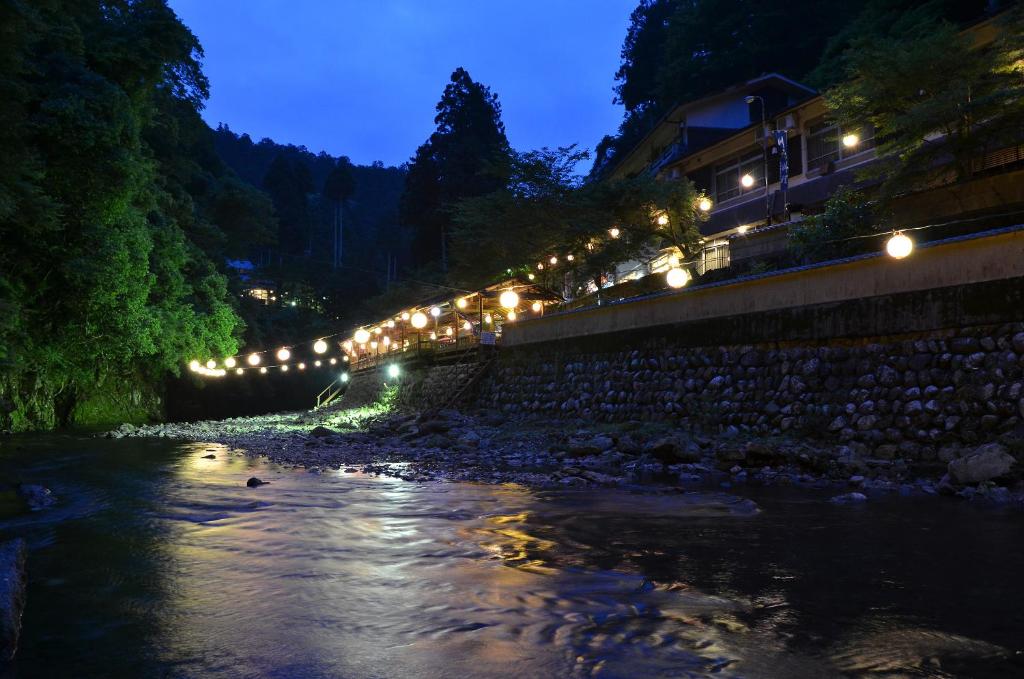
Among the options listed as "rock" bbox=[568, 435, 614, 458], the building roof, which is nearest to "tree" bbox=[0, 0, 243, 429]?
"rock" bbox=[568, 435, 614, 458]

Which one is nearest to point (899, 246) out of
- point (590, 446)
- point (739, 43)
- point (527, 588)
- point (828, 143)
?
point (590, 446)

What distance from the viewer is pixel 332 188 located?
69.9m

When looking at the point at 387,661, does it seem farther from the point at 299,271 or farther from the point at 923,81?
the point at 299,271

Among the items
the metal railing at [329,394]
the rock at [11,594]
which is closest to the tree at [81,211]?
the rock at [11,594]

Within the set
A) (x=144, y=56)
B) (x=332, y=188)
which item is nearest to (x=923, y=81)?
(x=144, y=56)

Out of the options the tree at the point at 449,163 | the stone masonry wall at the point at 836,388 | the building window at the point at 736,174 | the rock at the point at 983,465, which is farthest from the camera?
the tree at the point at 449,163

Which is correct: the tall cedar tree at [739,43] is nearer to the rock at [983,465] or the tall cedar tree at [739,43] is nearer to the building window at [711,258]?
the building window at [711,258]

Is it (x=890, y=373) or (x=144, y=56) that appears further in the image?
(x=144, y=56)

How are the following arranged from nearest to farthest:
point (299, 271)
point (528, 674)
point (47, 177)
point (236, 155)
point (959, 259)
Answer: point (528, 674), point (959, 259), point (47, 177), point (299, 271), point (236, 155)

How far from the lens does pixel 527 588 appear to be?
488 cm

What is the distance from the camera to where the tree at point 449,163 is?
48281 mm

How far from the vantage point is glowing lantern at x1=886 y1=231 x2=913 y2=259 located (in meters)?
10.2

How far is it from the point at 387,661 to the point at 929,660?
2.93 meters

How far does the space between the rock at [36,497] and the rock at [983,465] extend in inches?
469
